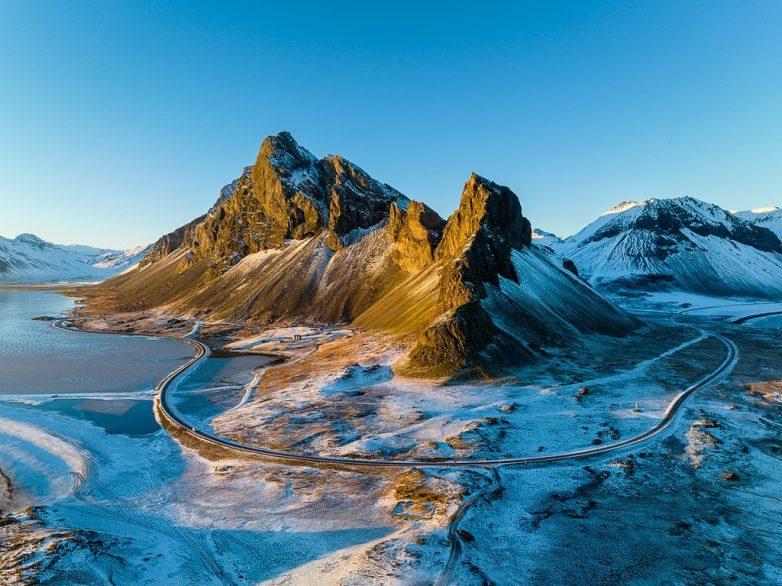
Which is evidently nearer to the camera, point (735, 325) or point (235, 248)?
point (735, 325)

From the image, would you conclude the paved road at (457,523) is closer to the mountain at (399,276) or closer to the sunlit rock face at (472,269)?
the mountain at (399,276)

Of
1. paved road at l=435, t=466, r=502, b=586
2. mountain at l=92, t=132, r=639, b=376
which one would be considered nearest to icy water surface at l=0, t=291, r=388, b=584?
paved road at l=435, t=466, r=502, b=586

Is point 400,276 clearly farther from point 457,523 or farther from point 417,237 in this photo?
point 457,523

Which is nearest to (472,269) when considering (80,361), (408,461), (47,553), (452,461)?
(452,461)

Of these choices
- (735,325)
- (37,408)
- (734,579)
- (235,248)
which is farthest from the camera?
(235,248)

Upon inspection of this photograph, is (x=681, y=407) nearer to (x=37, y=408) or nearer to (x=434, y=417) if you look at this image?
(x=434, y=417)

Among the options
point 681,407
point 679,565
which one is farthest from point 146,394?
point 681,407

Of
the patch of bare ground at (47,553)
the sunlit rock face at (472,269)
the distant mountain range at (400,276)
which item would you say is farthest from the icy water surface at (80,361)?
the sunlit rock face at (472,269)
